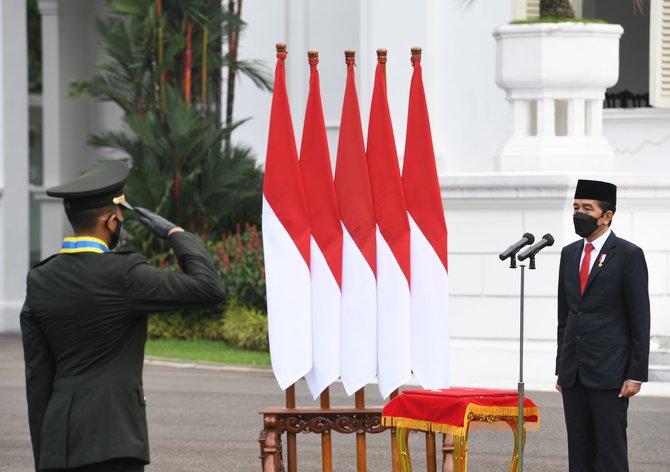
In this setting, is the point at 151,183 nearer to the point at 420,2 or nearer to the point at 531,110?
the point at 420,2

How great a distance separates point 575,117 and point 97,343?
10.4m

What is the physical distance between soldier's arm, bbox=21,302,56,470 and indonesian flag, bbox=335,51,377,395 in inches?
111

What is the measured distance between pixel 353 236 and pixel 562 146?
23.5 ft

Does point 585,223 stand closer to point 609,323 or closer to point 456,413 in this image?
point 609,323

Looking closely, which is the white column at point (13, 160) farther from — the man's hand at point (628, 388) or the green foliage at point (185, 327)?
the man's hand at point (628, 388)

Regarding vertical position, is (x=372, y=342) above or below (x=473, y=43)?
below

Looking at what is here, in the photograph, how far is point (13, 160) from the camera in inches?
798

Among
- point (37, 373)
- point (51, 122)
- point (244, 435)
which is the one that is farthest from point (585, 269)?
point (51, 122)

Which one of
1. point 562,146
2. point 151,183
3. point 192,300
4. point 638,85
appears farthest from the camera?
point 638,85

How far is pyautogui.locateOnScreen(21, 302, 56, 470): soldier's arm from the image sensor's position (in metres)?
5.37

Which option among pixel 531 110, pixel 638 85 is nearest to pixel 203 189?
pixel 531 110

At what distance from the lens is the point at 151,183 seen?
19391 mm

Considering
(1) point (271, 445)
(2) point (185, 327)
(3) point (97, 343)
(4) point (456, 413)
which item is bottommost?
(2) point (185, 327)

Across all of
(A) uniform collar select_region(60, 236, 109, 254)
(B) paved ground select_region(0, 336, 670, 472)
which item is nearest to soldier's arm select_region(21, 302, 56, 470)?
(A) uniform collar select_region(60, 236, 109, 254)
